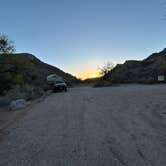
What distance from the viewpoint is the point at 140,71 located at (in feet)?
220

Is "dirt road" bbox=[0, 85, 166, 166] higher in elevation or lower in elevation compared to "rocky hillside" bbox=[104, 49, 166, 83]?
lower

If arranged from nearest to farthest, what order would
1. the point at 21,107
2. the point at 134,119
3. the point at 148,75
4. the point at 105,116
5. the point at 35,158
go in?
the point at 35,158 → the point at 134,119 → the point at 105,116 → the point at 21,107 → the point at 148,75

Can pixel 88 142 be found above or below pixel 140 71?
below

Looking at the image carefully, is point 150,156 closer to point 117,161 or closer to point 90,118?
point 117,161

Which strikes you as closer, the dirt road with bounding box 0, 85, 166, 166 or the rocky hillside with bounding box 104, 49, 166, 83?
the dirt road with bounding box 0, 85, 166, 166

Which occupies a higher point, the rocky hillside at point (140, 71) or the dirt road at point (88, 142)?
the rocky hillside at point (140, 71)

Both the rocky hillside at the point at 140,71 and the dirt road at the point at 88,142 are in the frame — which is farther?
the rocky hillside at the point at 140,71

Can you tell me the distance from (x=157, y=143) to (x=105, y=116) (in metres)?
4.96

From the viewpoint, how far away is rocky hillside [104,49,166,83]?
5861cm

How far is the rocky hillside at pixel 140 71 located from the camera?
192 feet

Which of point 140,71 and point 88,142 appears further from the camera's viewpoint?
point 140,71

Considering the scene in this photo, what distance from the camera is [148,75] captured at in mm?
60844

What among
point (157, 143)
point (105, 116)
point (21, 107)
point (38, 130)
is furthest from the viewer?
point (21, 107)

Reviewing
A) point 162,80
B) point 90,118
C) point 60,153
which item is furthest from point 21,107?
point 162,80
